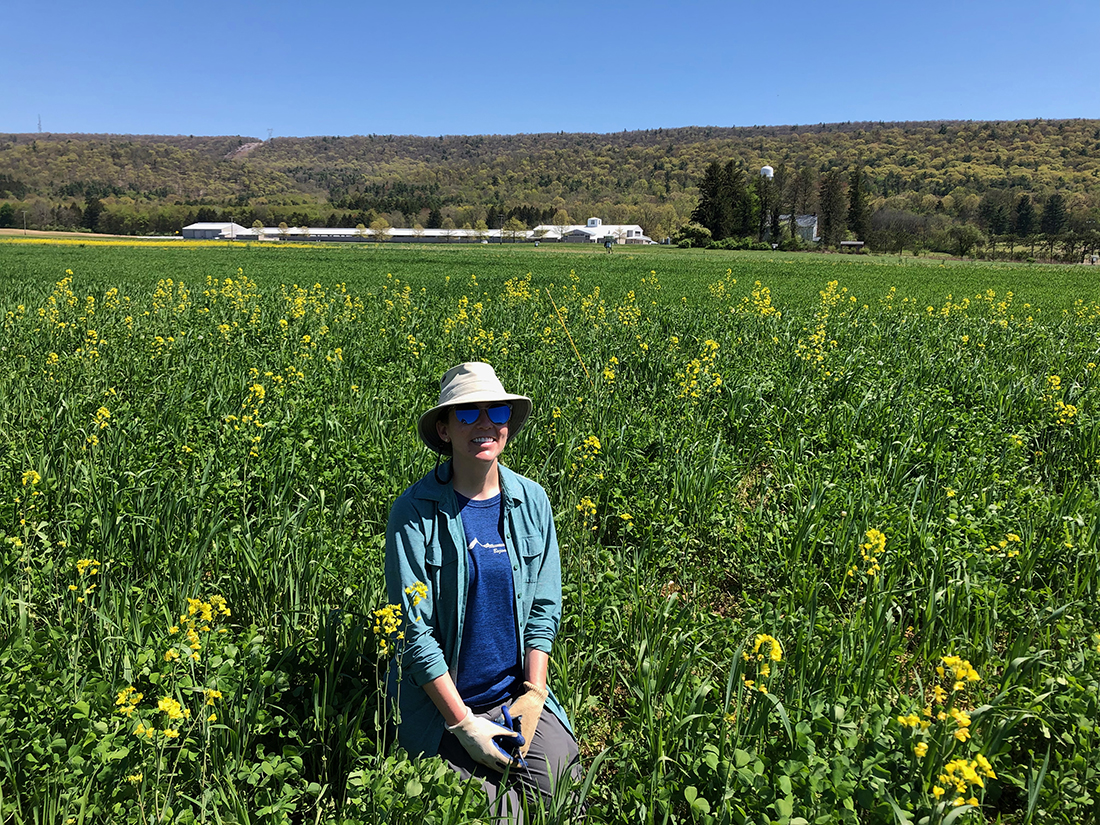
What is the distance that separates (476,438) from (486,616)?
700 mm

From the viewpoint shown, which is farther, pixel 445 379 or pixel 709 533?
pixel 709 533

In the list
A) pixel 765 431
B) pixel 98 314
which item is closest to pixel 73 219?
pixel 98 314

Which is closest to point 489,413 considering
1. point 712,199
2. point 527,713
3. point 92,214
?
point 527,713

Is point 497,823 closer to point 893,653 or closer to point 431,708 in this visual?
point 431,708

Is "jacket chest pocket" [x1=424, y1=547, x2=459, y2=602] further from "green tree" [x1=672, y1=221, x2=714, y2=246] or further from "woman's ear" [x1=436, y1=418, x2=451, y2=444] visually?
"green tree" [x1=672, y1=221, x2=714, y2=246]

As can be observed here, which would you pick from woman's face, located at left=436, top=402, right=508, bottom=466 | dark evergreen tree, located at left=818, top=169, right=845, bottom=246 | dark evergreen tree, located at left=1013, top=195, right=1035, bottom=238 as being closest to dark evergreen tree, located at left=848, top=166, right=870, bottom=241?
dark evergreen tree, located at left=818, top=169, right=845, bottom=246

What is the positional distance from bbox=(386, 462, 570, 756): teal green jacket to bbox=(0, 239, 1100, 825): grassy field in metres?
0.20

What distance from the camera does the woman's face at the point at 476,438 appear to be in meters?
2.47

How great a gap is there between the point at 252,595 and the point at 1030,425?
22.4ft

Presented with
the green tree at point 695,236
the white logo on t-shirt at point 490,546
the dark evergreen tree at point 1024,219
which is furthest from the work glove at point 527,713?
the dark evergreen tree at point 1024,219

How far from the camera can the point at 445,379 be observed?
2740 millimetres

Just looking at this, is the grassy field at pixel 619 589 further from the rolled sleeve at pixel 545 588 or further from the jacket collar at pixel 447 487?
the jacket collar at pixel 447 487

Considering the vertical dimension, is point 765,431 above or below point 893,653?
above

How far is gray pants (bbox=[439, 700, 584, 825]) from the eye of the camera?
2.24 metres
